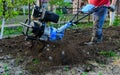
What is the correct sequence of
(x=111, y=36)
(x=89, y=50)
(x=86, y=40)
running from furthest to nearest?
(x=111, y=36) < (x=86, y=40) < (x=89, y=50)

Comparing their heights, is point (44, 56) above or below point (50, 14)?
below

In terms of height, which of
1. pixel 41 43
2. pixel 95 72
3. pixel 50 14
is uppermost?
pixel 50 14

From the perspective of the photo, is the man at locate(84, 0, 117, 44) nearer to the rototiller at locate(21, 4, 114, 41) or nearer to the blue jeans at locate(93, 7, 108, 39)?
the blue jeans at locate(93, 7, 108, 39)

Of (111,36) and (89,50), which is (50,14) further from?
(111,36)

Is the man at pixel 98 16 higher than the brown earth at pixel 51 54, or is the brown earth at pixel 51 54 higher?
the man at pixel 98 16

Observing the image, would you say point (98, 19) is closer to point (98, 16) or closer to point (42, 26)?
point (98, 16)

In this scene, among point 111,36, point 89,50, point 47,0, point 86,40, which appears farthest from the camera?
point 47,0

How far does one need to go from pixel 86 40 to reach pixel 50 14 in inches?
116

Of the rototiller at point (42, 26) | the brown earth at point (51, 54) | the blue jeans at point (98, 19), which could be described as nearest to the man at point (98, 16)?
the blue jeans at point (98, 19)

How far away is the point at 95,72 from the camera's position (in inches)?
281

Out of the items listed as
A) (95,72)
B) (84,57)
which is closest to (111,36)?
(84,57)

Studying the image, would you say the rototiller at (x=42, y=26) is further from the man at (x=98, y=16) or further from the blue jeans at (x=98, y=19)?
the blue jeans at (x=98, y=19)

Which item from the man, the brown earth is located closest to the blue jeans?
the man

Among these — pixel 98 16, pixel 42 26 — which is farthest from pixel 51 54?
pixel 98 16
